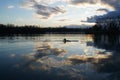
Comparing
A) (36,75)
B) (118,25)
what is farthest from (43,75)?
(118,25)

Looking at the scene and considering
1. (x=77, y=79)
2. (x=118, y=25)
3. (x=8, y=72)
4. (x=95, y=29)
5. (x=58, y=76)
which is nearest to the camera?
(x=77, y=79)

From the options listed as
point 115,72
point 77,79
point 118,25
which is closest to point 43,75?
point 77,79

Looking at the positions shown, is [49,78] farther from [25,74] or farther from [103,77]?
[103,77]

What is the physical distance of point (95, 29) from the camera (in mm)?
195375

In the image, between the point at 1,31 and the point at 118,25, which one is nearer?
the point at 1,31

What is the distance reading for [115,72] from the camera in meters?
15.5

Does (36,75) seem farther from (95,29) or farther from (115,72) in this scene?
(95,29)

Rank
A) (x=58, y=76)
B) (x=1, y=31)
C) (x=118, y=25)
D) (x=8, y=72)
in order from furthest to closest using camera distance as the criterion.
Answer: (x=118, y=25) → (x=1, y=31) → (x=8, y=72) → (x=58, y=76)

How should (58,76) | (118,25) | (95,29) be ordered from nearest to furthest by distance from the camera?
(58,76)
(118,25)
(95,29)

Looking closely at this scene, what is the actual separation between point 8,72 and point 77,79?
5.18 metres

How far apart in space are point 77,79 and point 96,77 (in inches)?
52.8

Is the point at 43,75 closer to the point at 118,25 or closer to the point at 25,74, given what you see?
the point at 25,74

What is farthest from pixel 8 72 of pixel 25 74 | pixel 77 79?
pixel 77 79

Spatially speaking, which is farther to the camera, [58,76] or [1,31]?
[1,31]
